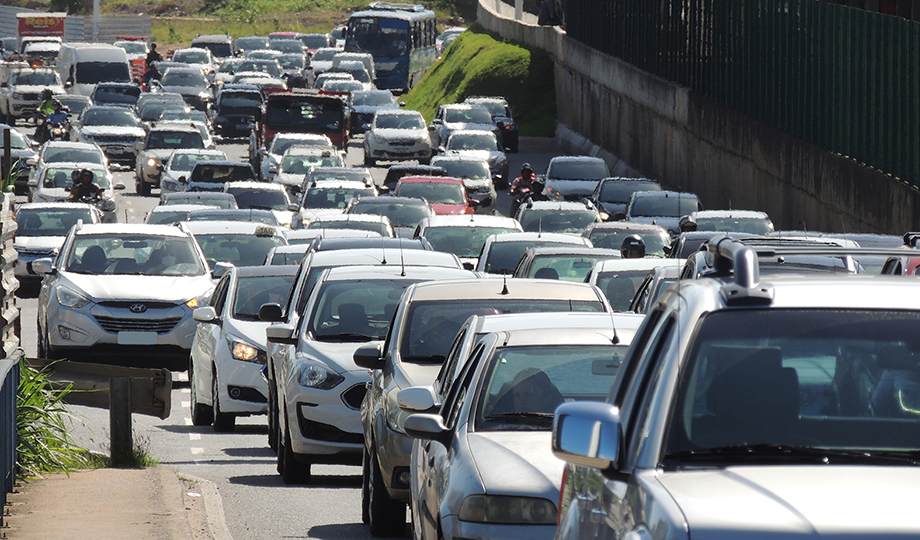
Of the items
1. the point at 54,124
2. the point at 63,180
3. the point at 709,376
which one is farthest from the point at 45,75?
the point at 709,376

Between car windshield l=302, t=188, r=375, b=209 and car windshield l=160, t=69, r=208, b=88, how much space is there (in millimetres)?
38214

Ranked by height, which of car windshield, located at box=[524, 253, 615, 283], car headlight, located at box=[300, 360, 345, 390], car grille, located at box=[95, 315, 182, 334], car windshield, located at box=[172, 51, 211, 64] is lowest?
car windshield, located at box=[172, 51, 211, 64]

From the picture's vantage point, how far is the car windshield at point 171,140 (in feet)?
158

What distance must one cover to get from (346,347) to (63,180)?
28148mm

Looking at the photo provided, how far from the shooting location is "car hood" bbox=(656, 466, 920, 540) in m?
3.76

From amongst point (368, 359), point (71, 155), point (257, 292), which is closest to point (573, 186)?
point (71, 155)

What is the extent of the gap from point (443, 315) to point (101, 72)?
198 feet

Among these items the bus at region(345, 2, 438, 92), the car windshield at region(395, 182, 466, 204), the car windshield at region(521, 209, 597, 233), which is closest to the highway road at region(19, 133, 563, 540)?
the car windshield at region(521, 209, 597, 233)

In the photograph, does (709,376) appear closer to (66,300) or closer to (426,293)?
(426,293)

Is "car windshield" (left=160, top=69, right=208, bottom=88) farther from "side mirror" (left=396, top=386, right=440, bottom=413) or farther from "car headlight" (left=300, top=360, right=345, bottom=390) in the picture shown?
"side mirror" (left=396, top=386, right=440, bottom=413)

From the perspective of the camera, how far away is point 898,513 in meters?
3.80

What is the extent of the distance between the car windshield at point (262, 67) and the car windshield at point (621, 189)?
46011mm

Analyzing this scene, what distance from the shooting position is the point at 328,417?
11930mm

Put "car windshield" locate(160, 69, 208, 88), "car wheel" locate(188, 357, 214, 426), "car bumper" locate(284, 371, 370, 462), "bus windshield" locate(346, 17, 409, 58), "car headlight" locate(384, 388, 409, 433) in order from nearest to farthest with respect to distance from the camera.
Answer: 1. "car headlight" locate(384, 388, 409, 433)
2. "car bumper" locate(284, 371, 370, 462)
3. "car wheel" locate(188, 357, 214, 426)
4. "car windshield" locate(160, 69, 208, 88)
5. "bus windshield" locate(346, 17, 409, 58)
